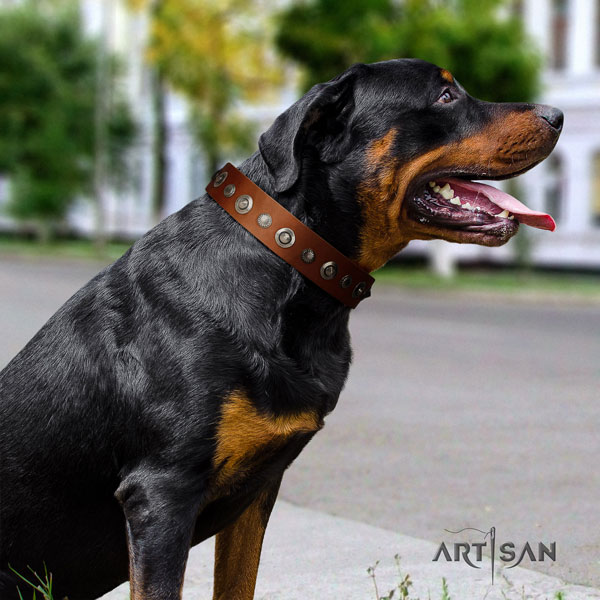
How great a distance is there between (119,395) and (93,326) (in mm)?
224

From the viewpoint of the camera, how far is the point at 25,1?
4000 cm

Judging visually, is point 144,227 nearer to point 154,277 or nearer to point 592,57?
point 592,57

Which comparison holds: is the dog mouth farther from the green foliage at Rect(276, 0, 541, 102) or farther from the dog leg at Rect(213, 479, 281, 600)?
the green foliage at Rect(276, 0, 541, 102)

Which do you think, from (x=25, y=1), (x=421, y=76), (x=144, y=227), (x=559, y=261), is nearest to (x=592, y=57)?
(x=559, y=261)

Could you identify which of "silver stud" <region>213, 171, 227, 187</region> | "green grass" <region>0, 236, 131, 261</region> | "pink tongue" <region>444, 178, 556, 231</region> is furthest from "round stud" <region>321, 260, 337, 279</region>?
"green grass" <region>0, 236, 131, 261</region>

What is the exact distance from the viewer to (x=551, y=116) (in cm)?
337

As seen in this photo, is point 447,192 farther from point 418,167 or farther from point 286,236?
point 286,236

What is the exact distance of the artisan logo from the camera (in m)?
4.35

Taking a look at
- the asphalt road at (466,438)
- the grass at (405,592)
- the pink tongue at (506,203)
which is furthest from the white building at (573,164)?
the pink tongue at (506,203)

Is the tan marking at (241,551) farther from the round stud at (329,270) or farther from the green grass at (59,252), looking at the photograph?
the green grass at (59,252)

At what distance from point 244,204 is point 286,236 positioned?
15 cm

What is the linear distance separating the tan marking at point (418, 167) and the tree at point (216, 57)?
23.3m

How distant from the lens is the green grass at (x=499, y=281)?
764 inches

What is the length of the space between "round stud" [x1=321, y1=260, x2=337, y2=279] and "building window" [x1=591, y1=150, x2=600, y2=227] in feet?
82.0
